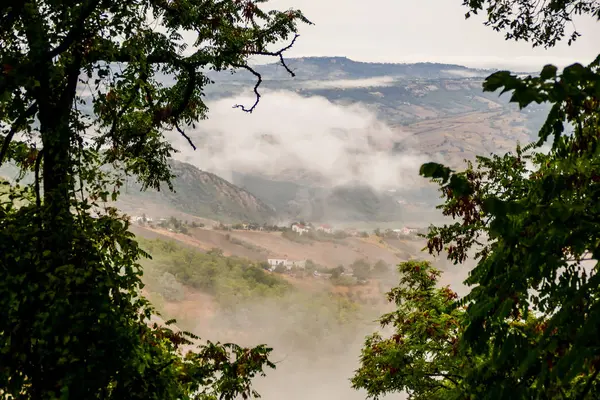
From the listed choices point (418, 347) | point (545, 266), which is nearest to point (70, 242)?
point (545, 266)

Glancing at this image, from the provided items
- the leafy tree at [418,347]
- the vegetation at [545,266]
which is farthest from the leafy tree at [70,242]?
the leafy tree at [418,347]

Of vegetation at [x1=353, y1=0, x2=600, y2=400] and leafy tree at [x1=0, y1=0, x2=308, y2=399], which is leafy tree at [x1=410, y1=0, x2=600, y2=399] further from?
leafy tree at [x1=0, y1=0, x2=308, y2=399]

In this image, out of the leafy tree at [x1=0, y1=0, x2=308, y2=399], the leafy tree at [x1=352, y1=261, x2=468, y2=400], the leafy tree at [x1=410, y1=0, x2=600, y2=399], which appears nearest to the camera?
the leafy tree at [x1=410, y1=0, x2=600, y2=399]

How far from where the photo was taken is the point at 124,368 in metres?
5.54

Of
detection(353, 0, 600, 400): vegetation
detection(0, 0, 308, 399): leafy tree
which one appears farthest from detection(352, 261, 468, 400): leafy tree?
detection(353, 0, 600, 400): vegetation

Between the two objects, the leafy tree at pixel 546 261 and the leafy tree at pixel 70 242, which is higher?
the leafy tree at pixel 70 242

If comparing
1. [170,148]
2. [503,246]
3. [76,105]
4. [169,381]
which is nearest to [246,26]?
[170,148]

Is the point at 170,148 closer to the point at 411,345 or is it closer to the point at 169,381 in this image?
the point at 169,381

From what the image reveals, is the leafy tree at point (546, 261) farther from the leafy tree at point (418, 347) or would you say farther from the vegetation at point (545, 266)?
the leafy tree at point (418, 347)

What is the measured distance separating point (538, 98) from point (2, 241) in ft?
18.9

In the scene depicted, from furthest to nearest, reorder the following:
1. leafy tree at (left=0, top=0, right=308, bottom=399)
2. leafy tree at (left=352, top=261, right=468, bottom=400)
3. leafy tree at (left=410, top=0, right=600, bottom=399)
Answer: leafy tree at (left=352, top=261, right=468, bottom=400), leafy tree at (left=0, top=0, right=308, bottom=399), leafy tree at (left=410, top=0, right=600, bottom=399)

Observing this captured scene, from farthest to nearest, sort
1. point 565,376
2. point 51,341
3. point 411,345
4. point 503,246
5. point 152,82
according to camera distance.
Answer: point 411,345, point 152,82, point 51,341, point 503,246, point 565,376

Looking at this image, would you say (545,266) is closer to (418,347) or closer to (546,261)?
(546,261)

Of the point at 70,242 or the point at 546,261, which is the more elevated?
the point at 70,242
